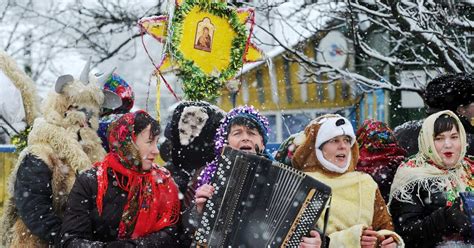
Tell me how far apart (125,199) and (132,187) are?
0.27 ft

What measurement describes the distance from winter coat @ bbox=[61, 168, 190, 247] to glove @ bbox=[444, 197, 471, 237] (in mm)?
1526

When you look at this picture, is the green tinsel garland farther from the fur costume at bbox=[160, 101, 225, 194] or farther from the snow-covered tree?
the snow-covered tree

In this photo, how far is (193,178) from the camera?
4.20m

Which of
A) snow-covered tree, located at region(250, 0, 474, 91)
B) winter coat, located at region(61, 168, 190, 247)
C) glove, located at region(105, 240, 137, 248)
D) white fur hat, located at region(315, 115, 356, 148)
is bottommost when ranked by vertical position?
glove, located at region(105, 240, 137, 248)

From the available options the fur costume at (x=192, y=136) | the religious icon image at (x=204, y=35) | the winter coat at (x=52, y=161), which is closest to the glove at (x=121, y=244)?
the winter coat at (x=52, y=161)

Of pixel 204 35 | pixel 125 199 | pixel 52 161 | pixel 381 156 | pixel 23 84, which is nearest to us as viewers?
pixel 125 199

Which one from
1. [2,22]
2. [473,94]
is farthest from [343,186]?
[2,22]

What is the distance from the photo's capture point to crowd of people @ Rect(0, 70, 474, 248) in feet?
12.7

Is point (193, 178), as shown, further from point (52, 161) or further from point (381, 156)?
point (381, 156)

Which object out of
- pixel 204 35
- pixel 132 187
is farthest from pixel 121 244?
pixel 204 35

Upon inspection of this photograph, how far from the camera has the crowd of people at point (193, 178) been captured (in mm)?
3865

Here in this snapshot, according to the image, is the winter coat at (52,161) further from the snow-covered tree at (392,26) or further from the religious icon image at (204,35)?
the snow-covered tree at (392,26)

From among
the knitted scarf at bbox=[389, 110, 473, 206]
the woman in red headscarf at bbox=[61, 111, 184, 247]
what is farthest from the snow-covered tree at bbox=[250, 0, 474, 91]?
the woman in red headscarf at bbox=[61, 111, 184, 247]

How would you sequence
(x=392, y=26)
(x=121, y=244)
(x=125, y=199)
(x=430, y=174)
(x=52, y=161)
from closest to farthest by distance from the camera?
1. (x=121, y=244)
2. (x=125, y=199)
3. (x=430, y=174)
4. (x=52, y=161)
5. (x=392, y=26)
